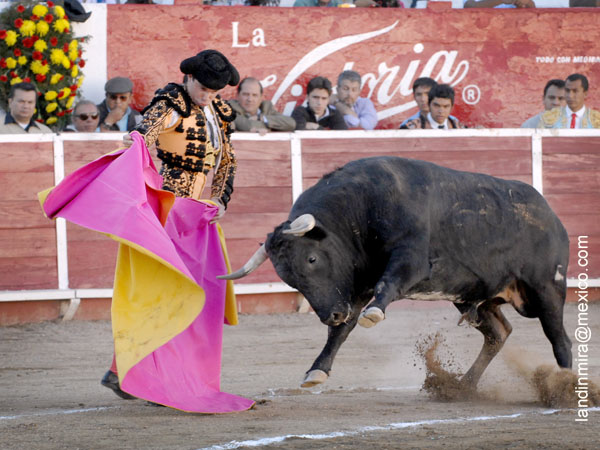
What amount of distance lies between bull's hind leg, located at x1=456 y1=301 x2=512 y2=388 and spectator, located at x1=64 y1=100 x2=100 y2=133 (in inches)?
127

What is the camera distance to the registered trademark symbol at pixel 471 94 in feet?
26.1

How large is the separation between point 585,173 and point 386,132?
1565 millimetres

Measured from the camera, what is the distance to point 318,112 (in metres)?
7.15

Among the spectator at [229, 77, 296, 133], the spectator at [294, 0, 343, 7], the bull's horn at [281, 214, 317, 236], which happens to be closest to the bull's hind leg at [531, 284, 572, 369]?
the bull's horn at [281, 214, 317, 236]

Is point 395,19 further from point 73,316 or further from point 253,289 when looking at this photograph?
point 73,316

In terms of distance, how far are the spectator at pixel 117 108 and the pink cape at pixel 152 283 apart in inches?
117

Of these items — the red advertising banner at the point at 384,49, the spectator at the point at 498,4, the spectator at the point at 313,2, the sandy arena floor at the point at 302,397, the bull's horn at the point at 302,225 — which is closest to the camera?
the sandy arena floor at the point at 302,397

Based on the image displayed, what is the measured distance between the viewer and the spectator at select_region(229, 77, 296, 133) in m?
6.84

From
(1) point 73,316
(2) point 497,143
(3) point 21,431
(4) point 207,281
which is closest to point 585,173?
(2) point 497,143

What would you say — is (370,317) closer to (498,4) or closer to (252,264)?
(252,264)

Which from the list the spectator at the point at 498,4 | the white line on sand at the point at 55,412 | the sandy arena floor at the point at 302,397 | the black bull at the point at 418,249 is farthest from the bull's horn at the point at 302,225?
the spectator at the point at 498,4

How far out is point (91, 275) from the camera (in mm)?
6582

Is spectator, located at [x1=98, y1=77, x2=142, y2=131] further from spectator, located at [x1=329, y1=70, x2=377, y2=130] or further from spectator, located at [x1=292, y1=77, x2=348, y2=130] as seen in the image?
spectator, located at [x1=329, y1=70, x2=377, y2=130]

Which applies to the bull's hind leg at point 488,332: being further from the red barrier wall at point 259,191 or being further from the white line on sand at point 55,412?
the red barrier wall at point 259,191
